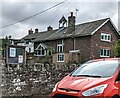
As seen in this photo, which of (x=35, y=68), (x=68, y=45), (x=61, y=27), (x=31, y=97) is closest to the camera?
(x=31, y=97)

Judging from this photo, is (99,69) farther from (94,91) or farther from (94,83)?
(94,91)

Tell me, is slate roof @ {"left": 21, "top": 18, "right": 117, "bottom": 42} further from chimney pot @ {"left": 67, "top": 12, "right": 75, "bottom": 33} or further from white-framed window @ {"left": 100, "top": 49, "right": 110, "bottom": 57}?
white-framed window @ {"left": 100, "top": 49, "right": 110, "bottom": 57}

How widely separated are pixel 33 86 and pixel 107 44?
87.3 ft

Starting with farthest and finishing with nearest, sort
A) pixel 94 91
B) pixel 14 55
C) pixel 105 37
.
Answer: pixel 105 37, pixel 14 55, pixel 94 91

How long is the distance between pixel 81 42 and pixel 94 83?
28441 mm

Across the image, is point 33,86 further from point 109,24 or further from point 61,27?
point 61,27

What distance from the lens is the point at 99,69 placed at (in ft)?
23.1

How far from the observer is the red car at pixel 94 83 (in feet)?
19.6

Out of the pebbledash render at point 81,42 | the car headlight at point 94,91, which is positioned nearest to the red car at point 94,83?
the car headlight at point 94,91

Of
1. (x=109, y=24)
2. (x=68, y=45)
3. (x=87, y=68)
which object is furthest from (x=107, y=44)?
(x=87, y=68)

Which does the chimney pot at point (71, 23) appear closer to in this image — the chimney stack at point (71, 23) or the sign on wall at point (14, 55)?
the chimney stack at point (71, 23)

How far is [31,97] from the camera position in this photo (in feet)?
30.9

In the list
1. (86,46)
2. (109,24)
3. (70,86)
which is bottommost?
(70,86)

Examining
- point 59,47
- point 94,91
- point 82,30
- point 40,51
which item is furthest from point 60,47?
point 94,91
